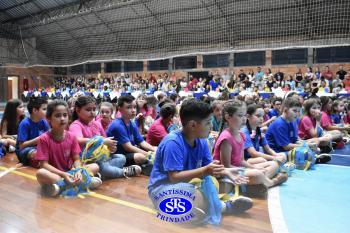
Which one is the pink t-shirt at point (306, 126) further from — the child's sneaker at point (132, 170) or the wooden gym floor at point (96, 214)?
the child's sneaker at point (132, 170)

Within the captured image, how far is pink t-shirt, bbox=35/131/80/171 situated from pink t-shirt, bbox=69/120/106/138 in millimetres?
358

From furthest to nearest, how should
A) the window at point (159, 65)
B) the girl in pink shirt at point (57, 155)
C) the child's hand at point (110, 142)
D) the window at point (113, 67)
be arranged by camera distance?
the window at point (113, 67) → the window at point (159, 65) → the child's hand at point (110, 142) → the girl in pink shirt at point (57, 155)

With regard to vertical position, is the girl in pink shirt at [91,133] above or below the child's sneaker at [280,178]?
above

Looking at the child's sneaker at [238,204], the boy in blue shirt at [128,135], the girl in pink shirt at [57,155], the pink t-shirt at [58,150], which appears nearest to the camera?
the child's sneaker at [238,204]

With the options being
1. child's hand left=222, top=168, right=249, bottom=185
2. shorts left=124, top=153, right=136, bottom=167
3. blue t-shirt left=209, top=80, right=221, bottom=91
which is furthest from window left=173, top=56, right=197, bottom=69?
child's hand left=222, top=168, right=249, bottom=185

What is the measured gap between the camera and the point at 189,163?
2.48 meters

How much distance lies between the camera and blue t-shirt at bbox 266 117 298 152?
465 centimetres

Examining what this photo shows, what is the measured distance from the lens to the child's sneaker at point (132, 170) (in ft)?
13.4

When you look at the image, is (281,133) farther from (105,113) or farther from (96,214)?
(96,214)

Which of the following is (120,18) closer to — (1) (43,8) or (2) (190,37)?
(2) (190,37)

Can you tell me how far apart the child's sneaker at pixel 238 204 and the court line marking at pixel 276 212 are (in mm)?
200

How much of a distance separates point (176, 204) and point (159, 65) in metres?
20.0

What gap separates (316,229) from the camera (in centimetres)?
258

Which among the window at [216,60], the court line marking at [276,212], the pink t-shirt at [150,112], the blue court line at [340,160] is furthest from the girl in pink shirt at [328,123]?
the window at [216,60]
